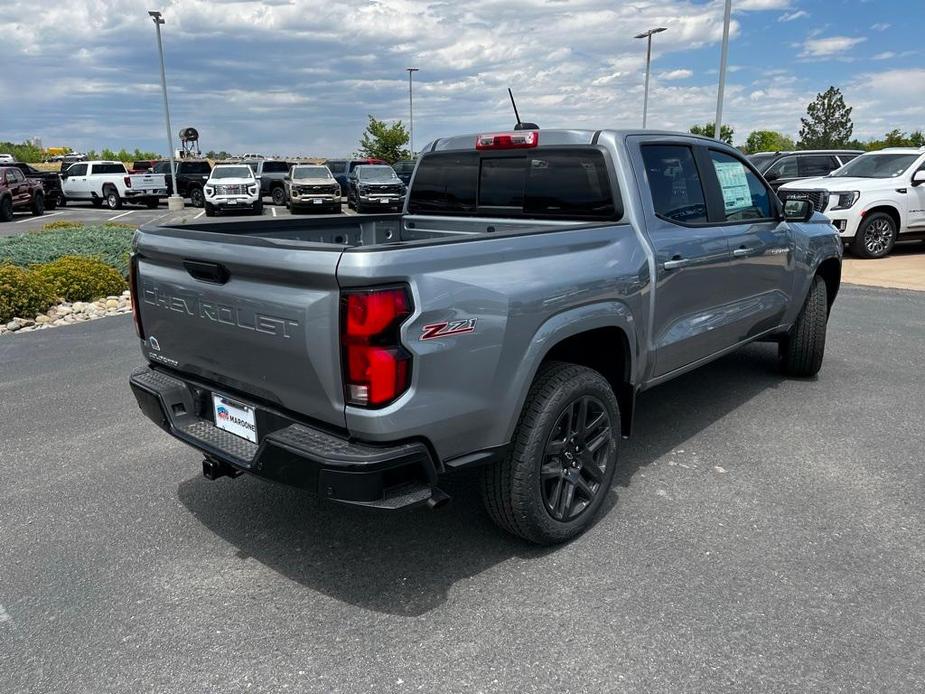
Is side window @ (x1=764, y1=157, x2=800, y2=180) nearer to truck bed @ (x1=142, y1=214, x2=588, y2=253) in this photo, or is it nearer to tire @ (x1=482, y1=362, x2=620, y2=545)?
truck bed @ (x1=142, y1=214, x2=588, y2=253)

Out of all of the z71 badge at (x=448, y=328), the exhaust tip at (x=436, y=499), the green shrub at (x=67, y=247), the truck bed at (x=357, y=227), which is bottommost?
the exhaust tip at (x=436, y=499)

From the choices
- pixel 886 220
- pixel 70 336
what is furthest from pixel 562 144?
pixel 886 220

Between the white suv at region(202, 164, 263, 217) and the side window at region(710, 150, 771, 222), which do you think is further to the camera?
the white suv at region(202, 164, 263, 217)

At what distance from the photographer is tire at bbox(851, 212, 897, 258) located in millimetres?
12867

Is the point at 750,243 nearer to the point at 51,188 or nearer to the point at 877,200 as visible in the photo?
the point at 877,200

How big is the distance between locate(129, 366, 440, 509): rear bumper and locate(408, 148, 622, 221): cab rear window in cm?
183

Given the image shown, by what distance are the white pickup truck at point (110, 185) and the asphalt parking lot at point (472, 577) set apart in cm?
2603

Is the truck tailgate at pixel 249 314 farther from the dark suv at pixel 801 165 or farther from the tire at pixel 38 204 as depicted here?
the tire at pixel 38 204

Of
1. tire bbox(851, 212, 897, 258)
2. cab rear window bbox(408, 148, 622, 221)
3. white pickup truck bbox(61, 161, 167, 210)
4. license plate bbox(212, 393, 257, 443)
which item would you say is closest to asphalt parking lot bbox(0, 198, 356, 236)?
white pickup truck bbox(61, 161, 167, 210)

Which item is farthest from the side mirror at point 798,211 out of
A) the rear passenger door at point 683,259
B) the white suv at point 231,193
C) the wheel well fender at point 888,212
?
the white suv at point 231,193

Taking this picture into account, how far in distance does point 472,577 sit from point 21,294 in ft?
24.3

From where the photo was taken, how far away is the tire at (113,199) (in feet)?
94.2

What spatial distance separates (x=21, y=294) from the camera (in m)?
8.21

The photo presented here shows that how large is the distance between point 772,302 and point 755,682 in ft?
10.6
